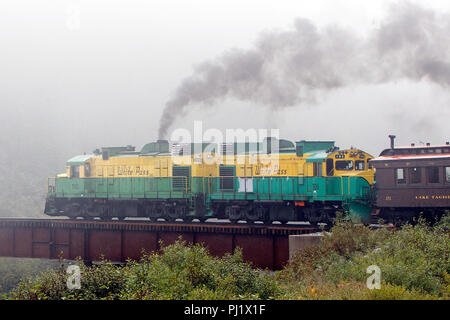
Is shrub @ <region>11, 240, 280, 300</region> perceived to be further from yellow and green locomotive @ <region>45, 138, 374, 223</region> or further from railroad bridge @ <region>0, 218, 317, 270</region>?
yellow and green locomotive @ <region>45, 138, 374, 223</region>

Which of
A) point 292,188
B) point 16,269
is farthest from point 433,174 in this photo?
point 16,269

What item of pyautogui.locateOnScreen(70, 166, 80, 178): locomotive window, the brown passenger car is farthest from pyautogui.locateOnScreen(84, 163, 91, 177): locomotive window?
the brown passenger car

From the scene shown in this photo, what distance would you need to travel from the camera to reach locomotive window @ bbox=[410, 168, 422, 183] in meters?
24.5

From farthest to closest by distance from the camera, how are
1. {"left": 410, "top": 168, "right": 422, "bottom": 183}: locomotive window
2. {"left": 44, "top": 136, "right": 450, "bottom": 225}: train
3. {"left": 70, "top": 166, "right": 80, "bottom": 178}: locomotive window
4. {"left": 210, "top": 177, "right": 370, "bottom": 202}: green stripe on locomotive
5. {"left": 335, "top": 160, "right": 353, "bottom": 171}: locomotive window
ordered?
{"left": 70, "top": 166, "right": 80, "bottom": 178}: locomotive window < {"left": 335, "top": 160, "right": 353, "bottom": 171}: locomotive window < {"left": 210, "top": 177, "right": 370, "bottom": 202}: green stripe on locomotive < {"left": 44, "top": 136, "right": 450, "bottom": 225}: train < {"left": 410, "top": 168, "right": 422, "bottom": 183}: locomotive window

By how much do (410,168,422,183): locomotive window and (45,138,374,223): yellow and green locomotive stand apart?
2.42 metres

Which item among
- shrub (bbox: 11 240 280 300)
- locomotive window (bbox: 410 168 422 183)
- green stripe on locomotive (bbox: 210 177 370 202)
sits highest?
locomotive window (bbox: 410 168 422 183)

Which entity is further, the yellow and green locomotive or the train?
the yellow and green locomotive

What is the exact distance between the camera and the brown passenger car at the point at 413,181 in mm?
23953

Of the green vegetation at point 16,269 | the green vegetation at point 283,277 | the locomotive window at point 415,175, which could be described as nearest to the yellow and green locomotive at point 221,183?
the locomotive window at point 415,175

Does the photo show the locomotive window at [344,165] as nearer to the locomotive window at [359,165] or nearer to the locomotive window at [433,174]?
the locomotive window at [359,165]

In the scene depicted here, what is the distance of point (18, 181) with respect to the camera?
11006cm

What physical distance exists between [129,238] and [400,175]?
14.1 meters

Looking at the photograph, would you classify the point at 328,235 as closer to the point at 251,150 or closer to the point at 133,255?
the point at 251,150

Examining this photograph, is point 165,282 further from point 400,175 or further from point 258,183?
point 258,183
